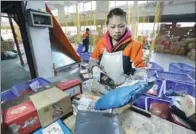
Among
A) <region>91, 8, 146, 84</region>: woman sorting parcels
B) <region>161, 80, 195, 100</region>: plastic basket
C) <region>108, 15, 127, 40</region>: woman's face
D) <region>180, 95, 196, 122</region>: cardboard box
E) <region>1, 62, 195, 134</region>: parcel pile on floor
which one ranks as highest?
<region>108, 15, 127, 40</region>: woman's face

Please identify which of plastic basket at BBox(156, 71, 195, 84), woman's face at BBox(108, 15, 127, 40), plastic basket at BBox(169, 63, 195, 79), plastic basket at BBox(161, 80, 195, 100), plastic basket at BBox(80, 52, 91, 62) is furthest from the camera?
plastic basket at BBox(80, 52, 91, 62)

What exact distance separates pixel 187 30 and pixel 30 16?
6.86 meters

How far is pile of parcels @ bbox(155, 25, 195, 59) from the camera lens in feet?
17.5

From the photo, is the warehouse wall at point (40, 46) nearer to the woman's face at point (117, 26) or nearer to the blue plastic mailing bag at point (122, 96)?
the woman's face at point (117, 26)

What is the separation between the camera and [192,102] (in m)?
1.01

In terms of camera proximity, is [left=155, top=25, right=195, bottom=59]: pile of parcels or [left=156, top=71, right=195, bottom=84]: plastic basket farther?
[left=155, top=25, right=195, bottom=59]: pile of parcels

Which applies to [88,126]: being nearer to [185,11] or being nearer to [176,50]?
[176,50]

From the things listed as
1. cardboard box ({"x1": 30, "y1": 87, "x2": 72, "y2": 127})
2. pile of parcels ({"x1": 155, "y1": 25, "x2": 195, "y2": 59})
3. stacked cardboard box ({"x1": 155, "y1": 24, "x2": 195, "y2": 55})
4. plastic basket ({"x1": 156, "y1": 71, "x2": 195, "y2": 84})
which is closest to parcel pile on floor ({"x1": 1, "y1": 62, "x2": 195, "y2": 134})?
cardboard box ({"x1": 30, "y1": 87, "x2": 72, "y2": 127})

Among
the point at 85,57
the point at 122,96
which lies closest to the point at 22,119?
the point at 122,96

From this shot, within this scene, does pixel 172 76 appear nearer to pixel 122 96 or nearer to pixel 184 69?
pixel 184 69

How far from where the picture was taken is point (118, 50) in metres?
0.94

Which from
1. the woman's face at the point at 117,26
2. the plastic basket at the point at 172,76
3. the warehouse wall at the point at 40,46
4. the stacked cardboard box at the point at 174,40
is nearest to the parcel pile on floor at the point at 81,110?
the woman's face at the point at 117,26

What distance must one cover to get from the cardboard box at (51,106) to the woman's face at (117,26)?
54 centimetres

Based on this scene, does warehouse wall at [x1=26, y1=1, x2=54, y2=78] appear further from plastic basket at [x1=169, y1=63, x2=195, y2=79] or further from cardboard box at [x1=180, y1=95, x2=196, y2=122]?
plastic basket at [x1=169, y1=63, x2=195, y2=79]
